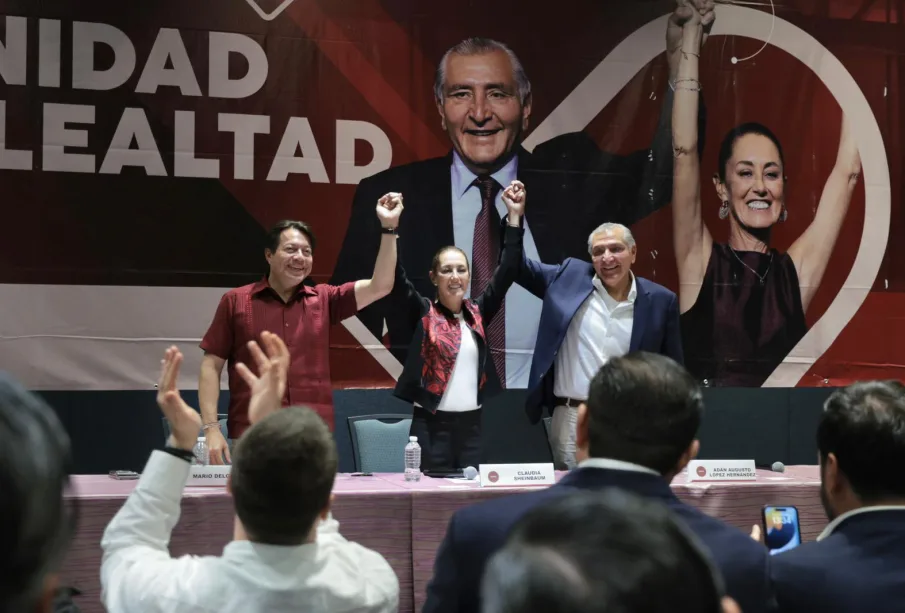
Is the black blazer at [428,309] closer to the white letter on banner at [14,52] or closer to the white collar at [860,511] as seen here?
the white letter on banner at [14,52]

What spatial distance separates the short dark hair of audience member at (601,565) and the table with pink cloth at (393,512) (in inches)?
77.4

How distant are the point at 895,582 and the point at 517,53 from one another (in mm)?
3486

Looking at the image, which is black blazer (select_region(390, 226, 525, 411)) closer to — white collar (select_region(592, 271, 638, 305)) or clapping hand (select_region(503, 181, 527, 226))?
clapping hand (select_region(503, 181, 527, 226))

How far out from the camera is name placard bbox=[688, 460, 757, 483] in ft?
8.69

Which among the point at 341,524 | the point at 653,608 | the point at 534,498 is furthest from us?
the point at 341,524

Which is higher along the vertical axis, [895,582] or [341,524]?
[895,582]

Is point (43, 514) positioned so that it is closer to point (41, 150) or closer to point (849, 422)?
point (849, 422)

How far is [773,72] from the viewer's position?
4.52 meters

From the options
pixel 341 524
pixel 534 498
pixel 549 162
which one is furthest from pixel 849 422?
pixel 549 162

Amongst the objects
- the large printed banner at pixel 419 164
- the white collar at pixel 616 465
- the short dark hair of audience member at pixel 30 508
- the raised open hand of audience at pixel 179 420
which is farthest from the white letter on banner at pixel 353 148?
the short dark hair of audience member at pixel 30 508

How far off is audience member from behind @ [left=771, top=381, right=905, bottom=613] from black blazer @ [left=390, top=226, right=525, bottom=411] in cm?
204

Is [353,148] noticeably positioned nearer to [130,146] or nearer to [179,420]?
[130,146]

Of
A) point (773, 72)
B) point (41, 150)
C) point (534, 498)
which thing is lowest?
point (534, 498)

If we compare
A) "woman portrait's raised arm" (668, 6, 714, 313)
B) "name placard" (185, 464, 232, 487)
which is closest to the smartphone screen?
"name placard" (185, 464, 232, 487)
